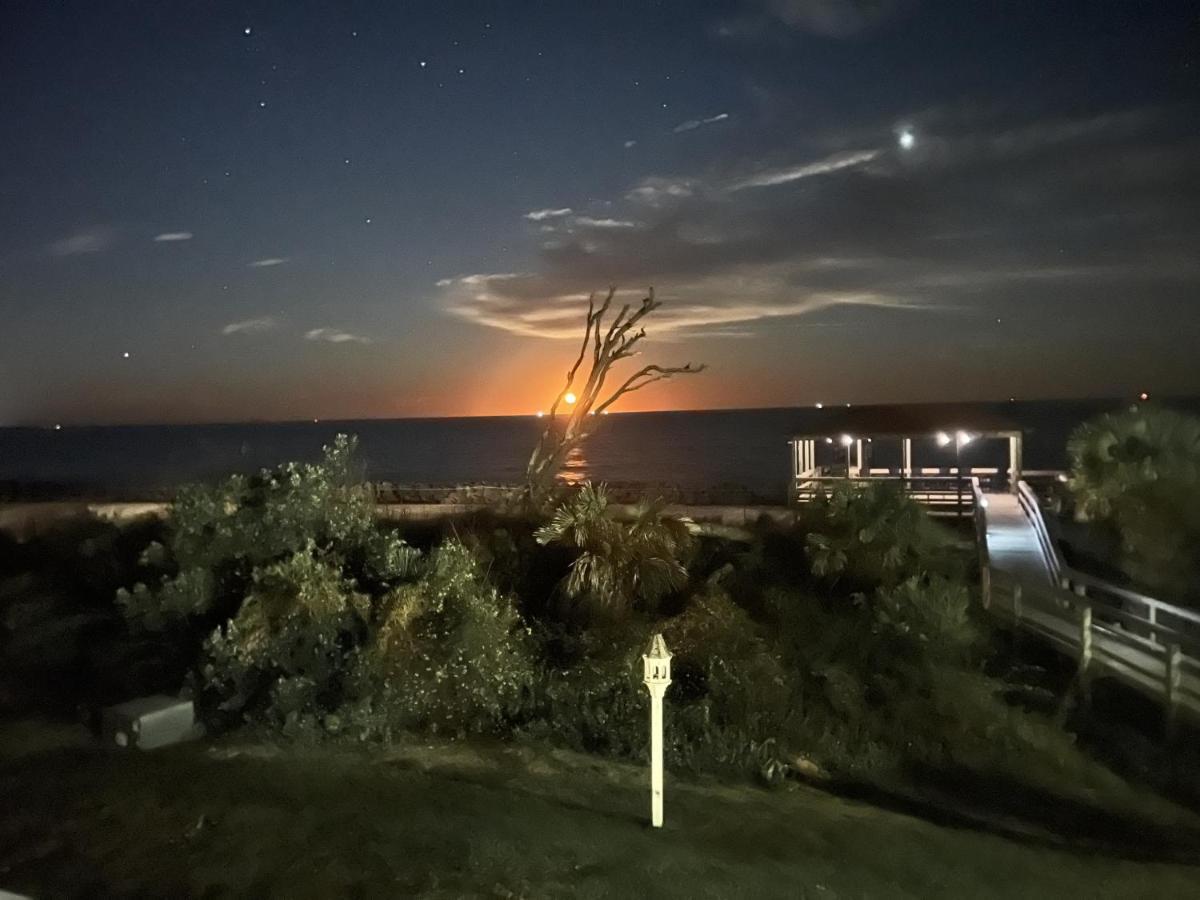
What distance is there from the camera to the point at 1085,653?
1347cm

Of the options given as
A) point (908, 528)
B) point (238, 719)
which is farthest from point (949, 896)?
point (908, 528)

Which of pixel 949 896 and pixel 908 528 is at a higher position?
pixel 908 528

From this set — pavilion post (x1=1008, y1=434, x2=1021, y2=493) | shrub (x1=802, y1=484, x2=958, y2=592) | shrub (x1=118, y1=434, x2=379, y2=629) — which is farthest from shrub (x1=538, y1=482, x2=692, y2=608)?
pavilion post (x1=1008, y1=434, x2=1021, y2=493)

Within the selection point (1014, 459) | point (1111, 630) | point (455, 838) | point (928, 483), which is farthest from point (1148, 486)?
point (455, 838)

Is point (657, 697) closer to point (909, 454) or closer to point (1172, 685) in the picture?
point (1172, 685)

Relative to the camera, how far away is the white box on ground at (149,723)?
9961 millimetres

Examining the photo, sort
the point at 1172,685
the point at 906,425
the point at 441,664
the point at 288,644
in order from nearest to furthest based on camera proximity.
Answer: the point at 441,664 → the point at 288,644 → the point at 1172,685 → the point at 906,425

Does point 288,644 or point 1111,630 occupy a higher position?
point 288,644

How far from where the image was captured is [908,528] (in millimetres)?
15594

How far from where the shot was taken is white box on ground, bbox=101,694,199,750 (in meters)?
9.96

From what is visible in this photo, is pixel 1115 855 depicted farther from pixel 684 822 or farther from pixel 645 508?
pixel 645 508

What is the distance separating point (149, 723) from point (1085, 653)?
10.5m

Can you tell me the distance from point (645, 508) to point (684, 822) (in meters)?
8.10

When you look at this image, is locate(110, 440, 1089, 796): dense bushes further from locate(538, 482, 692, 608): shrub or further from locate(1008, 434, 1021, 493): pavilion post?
locate(1008, 434, 1021, 493): pavilion post
